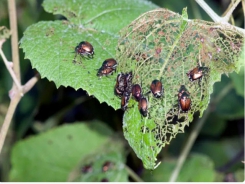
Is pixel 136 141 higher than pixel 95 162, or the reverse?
pixel 136 141

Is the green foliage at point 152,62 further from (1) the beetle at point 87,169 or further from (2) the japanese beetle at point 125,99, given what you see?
(1) the beetle at point 87,169

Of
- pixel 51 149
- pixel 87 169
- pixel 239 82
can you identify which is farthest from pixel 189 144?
pixel 51 149

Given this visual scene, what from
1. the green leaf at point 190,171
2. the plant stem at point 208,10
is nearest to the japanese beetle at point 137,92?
the plant stem at point 208,10

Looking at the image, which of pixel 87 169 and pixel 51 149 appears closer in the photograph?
pixel 87 169

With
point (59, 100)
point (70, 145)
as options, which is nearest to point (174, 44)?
point (70, 145)

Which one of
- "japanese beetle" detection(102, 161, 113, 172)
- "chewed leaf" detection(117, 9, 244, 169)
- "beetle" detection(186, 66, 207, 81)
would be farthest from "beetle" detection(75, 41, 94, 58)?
"japanese beetle" detection(102, 161, 113, 172)

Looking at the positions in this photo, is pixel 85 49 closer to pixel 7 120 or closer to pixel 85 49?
pixel 85 49

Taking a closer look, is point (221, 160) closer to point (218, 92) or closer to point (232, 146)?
point (232, 146)
